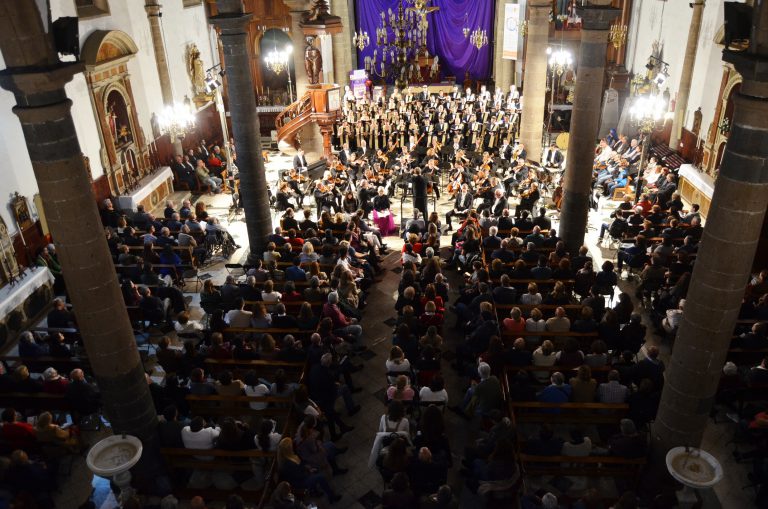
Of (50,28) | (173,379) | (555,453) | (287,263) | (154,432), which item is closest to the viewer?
(50,28)

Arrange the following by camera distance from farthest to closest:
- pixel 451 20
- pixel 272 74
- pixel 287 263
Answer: pixel 451 20 < pixel 272 74 < pixel 287 263

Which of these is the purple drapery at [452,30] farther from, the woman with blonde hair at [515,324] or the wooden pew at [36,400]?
the wooden pew at [36,400]

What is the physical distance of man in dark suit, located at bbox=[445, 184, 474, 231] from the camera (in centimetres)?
1509

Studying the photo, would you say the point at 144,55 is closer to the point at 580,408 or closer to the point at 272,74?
the point at 272,74

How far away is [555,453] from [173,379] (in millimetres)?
4920

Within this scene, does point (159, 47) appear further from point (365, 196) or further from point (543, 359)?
point (543, 359)

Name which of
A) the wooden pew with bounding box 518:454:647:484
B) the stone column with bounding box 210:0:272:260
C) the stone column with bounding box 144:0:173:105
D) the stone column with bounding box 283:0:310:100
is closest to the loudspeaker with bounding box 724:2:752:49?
the wooden pew with bounding box 518:454:647:484

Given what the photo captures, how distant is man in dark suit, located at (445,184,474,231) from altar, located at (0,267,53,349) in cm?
884

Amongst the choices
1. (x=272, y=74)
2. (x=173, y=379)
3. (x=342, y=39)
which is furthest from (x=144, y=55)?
(x=173, y=379)

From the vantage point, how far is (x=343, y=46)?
2786cm

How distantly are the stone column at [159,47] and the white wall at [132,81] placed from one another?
0.17 m

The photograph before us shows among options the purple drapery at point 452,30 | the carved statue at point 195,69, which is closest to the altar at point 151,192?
the carved statue at point 195,69

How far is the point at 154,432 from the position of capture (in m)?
7.68

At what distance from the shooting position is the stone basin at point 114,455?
22.1 feet
